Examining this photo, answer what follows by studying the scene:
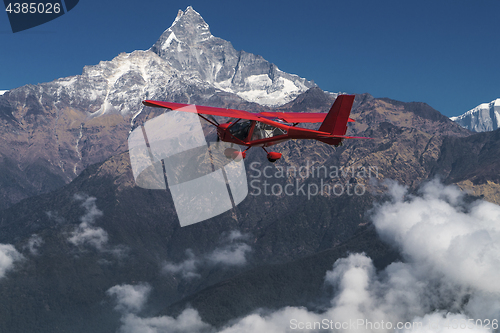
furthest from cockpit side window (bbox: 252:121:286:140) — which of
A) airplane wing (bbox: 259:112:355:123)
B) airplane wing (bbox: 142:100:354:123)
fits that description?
airplane wing (bbox: 259:112:355:123)

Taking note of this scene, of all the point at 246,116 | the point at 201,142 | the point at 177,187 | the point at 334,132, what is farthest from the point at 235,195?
the point at 334,132

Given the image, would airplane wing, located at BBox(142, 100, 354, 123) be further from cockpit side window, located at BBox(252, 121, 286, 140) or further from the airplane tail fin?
the airplane tail fin

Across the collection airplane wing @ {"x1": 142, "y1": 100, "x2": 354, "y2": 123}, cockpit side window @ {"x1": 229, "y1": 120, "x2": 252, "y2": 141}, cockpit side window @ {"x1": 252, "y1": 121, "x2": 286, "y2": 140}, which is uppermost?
airplane wing @ {"x1": 142, "y1": 100, "x2": 354, "y2": 123}

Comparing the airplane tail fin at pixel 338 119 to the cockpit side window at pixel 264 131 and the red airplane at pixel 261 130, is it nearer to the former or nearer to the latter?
the red airplane at pixel 261 130

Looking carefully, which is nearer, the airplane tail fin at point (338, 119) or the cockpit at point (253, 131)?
the cockpit at point (253, 131)

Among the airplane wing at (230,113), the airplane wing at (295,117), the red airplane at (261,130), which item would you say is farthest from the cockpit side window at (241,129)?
the airplane wing at (295,117)

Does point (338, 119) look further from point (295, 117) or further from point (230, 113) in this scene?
point (230, 113)

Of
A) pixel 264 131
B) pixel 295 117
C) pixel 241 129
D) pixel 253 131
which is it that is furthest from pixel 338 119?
pixel 241 129

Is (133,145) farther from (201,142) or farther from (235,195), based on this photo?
(235,195)

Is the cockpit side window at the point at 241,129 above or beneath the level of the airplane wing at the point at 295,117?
beneath

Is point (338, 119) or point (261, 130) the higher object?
point (261, 130)

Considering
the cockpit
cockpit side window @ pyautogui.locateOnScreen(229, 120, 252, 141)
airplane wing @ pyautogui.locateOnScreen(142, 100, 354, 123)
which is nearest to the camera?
airplane wing @ pyautogui.locateOnScreen(142, 100, 354, 123)
